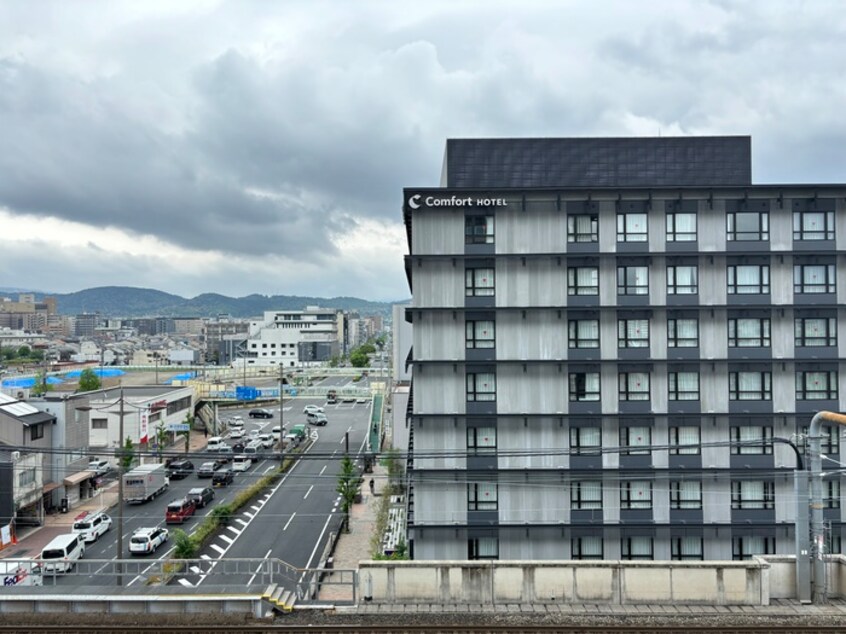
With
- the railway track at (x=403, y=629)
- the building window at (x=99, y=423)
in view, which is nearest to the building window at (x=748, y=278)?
the railway track at (x=403, y=629)

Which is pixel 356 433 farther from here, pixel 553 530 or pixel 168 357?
pixel 168 357

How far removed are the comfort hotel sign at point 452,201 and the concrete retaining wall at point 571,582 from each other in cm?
1354

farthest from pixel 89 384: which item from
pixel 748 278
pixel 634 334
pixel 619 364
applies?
pixel 748 278

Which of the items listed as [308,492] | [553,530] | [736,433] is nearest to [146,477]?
[308,492]

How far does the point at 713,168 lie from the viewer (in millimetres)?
27656

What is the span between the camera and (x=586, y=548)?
2480 cm

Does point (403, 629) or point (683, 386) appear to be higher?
point (683, 386)

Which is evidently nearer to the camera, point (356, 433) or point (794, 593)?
point (794, 593)

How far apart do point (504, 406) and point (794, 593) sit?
11.1 metres

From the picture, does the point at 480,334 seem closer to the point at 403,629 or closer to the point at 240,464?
the point at 403,629

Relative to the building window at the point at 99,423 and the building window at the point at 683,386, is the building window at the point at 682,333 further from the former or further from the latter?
the building window at the point at 99,423

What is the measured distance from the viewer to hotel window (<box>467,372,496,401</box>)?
82.1 ft

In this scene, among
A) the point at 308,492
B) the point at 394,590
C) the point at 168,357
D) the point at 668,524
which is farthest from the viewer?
the point at 168,357

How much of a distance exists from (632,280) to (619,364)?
11.1 feet
